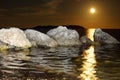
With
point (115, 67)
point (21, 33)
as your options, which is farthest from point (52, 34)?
point (115, 67)

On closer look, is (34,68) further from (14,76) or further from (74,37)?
(74,37)

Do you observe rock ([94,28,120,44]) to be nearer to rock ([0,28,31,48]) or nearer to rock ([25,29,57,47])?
rock ([25,29,57,47])

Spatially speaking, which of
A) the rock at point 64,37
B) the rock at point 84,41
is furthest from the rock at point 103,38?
the rock at point 64,37

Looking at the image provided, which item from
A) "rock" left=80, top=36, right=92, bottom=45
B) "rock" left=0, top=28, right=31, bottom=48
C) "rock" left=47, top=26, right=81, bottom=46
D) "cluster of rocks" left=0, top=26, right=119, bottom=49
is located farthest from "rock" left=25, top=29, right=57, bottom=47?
"rock" left=80, top=36, right=92, bottom=45

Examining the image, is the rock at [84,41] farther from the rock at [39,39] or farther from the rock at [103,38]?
the rock at [39,39]

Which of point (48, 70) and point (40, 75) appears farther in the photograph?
point (48, 70)

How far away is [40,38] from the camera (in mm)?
53219

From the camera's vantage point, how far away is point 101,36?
64938 millimetres

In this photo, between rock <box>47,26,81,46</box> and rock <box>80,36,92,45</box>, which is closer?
rock <box>47,26,81,46</box>

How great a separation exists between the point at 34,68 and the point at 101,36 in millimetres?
38649

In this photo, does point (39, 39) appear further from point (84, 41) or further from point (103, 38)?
point (103, 38)

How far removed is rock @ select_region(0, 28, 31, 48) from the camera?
47.9m

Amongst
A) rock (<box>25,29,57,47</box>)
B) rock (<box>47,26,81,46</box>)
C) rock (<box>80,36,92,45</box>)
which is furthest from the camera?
rock (<box>80,36,92,45</box>)

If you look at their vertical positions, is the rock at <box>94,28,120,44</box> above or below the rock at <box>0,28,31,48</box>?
above
